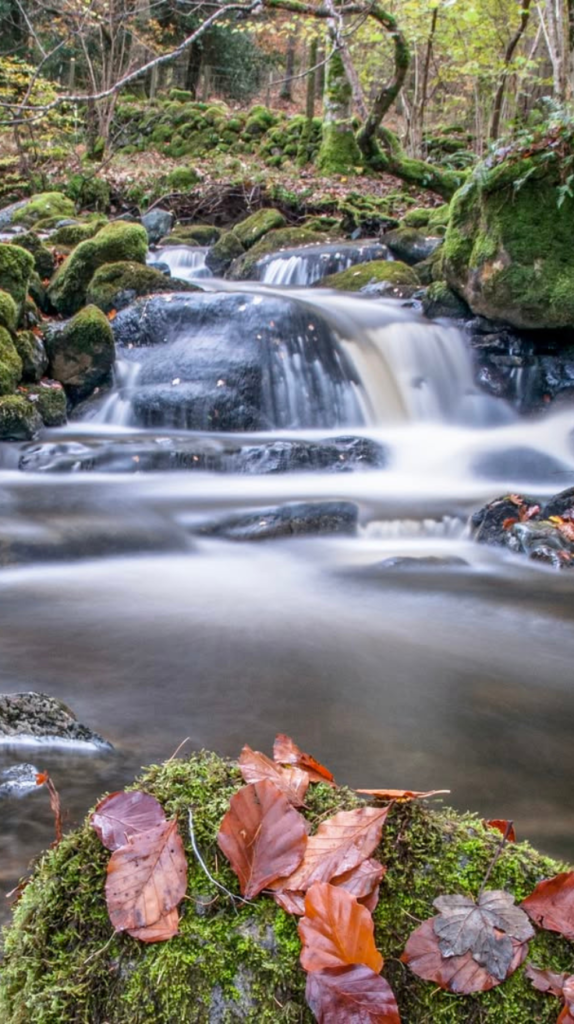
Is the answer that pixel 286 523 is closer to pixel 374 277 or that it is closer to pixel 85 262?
pixel 85 262

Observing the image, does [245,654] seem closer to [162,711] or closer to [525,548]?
[162,711]

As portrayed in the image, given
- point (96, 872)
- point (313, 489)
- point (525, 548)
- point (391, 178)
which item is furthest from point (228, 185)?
point (96, 872)

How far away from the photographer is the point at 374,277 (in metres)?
13.3

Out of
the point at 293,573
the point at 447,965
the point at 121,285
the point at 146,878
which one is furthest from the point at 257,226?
the point at 447,965

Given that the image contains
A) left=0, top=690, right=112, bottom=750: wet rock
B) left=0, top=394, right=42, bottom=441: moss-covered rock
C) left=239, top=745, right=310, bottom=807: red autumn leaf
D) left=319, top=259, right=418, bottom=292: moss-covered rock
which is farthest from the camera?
left=319, top=259, right=418, bottom=292: moss-covered rock

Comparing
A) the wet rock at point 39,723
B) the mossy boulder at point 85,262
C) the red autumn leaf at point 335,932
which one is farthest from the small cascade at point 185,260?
the red autumn leaf at point 335,932

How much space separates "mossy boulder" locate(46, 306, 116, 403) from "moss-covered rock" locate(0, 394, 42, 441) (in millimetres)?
1204

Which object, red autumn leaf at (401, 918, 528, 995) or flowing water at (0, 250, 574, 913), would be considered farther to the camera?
flowing water at (0, 250, 574, 913)

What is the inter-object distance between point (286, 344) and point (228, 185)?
11322mm

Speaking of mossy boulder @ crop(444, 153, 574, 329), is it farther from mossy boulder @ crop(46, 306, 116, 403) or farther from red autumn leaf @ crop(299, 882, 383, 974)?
red autumn leaf @ crop(299, 882, 383, 974)

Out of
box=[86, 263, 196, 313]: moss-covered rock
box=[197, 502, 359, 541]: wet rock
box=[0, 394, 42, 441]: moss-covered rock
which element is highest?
box=[86, 263, 196, 313]: moss-covered rock

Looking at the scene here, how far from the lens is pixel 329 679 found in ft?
12.5

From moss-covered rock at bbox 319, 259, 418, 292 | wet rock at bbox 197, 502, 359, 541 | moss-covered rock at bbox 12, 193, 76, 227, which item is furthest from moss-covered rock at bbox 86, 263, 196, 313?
moss-covered rock at bbox 12, 193, 76, 227

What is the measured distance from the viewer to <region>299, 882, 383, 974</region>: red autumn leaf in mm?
1030
